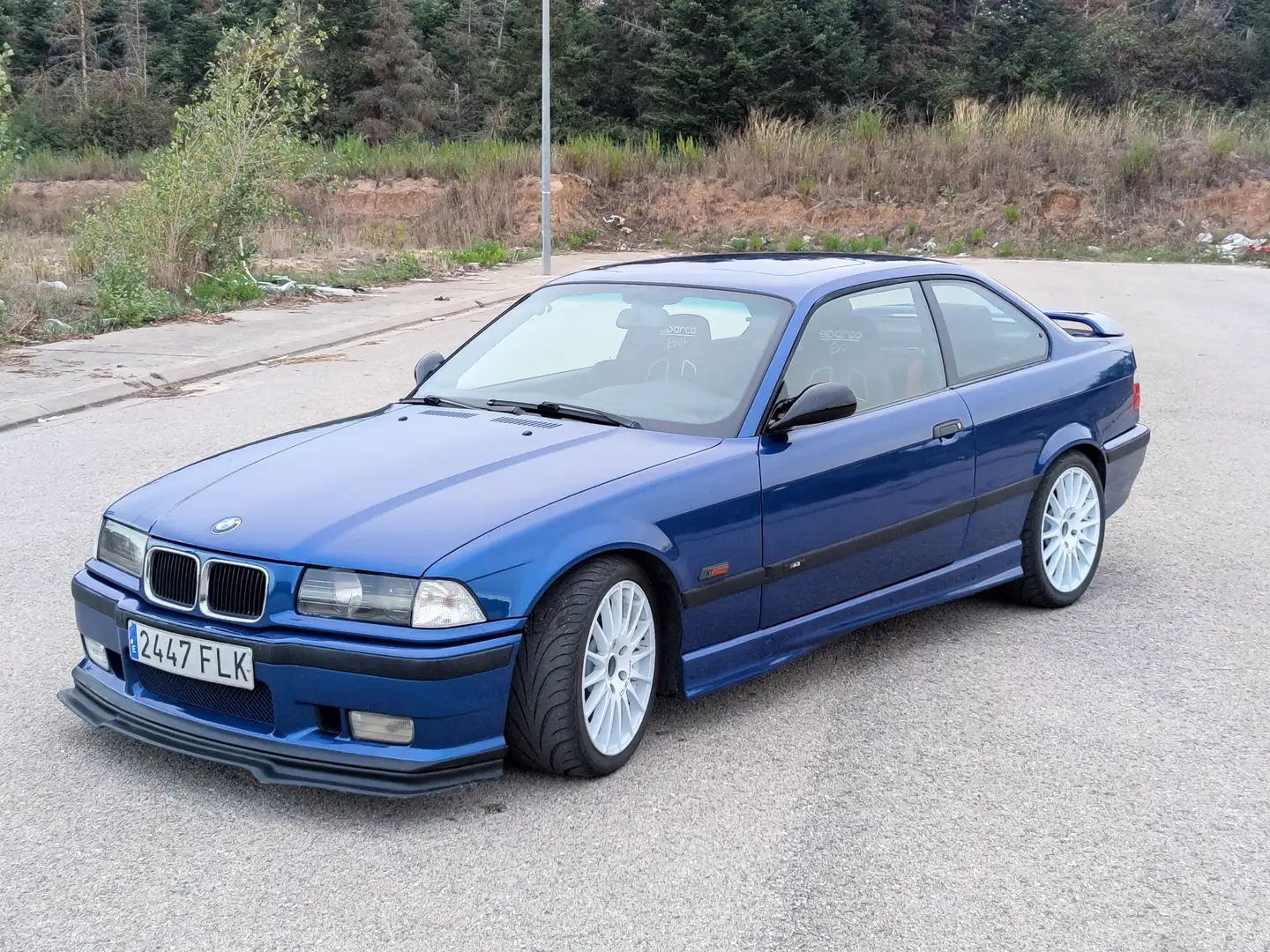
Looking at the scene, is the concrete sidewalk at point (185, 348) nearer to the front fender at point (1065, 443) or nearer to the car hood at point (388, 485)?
the car hood at point (388, 485)

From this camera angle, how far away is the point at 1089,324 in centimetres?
653

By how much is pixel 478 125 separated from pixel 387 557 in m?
62.4

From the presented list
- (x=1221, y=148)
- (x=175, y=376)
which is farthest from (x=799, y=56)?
(x=175, y=376)

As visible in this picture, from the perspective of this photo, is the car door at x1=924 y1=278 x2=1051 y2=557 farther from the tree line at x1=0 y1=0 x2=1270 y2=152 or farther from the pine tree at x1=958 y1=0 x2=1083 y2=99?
the pine tree at x1=958 y1=0 x2=1083 y2=99

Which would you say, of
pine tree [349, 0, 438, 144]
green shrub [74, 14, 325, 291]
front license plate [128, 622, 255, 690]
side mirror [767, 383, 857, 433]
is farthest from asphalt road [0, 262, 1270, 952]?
pine tree [349, 0, 438, 144]

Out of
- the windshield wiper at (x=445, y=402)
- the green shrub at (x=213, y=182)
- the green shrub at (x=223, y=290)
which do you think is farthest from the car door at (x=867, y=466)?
the green shrub at (x=213, y=182)

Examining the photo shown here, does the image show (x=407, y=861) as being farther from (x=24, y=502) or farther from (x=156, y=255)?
(x=156, y=255)

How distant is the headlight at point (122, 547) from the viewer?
13.1 feet

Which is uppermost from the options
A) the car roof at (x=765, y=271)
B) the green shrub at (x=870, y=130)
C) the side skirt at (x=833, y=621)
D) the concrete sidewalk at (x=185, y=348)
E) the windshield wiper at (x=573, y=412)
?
the green shrub at (x=870, y=130)

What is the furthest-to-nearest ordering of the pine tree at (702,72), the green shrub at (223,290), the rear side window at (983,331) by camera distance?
the pine tree at (702,72) < the green shrub at (223,290) < the rear side window at (983,331)

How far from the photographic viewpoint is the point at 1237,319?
17.5m

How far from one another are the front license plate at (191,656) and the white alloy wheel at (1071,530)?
3353 mm

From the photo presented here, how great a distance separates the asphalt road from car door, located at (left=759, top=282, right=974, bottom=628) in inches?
16.5

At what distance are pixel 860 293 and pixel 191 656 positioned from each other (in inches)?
110
